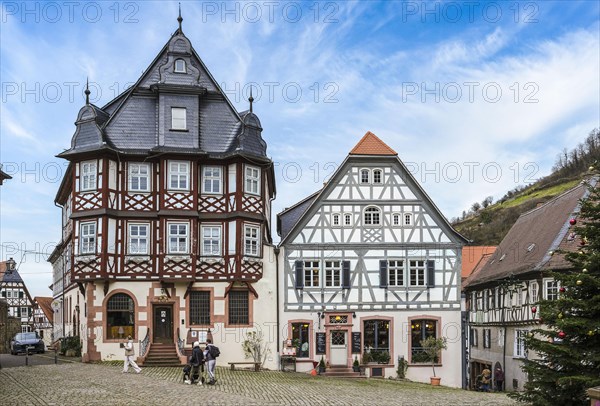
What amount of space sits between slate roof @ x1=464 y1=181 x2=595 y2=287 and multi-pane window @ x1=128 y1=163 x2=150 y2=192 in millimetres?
17779

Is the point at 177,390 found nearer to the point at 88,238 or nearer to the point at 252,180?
the point at 88,238

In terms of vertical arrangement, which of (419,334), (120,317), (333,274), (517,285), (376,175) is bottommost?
(419,334)

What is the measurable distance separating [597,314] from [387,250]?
68.0 feet

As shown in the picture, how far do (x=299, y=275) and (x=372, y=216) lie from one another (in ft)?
14.8

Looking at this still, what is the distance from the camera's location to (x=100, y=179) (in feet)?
115

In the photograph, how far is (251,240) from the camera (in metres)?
36.3

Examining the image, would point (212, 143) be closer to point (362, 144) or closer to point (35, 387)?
point (362, 144)

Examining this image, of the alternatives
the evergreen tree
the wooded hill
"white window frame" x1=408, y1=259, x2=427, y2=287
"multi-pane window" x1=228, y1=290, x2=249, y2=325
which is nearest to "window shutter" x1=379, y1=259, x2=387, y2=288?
"white window frame" x1=408, y1=259, x2=427, y2=287

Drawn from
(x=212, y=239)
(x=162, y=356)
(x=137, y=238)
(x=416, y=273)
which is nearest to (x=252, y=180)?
(x=212, y=239)

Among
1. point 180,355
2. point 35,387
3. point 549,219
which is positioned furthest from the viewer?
point 549,219

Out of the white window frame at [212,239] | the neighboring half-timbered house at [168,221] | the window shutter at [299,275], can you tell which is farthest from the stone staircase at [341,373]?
the white window frame at [212,239]

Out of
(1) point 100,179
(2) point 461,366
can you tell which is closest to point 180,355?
(1) point 100,179

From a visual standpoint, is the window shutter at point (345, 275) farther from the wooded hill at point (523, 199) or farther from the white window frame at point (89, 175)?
the wooded hill at point (523, 199)

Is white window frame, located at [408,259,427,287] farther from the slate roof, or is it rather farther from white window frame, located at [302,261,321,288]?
the slate roof
